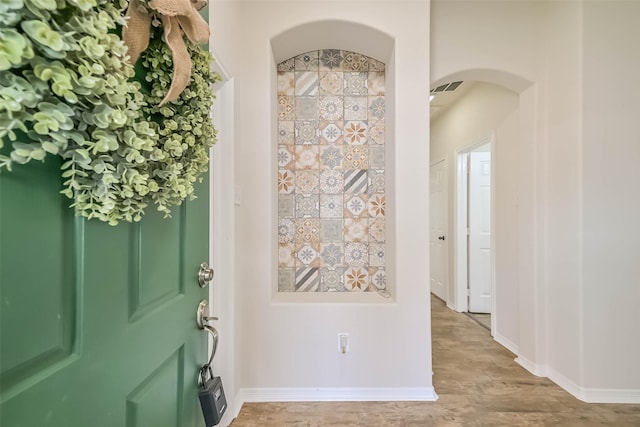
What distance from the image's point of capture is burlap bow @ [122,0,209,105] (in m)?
0.59

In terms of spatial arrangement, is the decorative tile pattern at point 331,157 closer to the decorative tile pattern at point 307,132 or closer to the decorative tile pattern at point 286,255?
the decorative tile pattern at point 307,132

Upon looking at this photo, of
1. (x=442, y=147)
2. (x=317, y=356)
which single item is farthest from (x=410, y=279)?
(x=442, y=147)

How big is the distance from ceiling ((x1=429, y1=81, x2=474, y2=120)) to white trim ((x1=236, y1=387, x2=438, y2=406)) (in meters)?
2.67

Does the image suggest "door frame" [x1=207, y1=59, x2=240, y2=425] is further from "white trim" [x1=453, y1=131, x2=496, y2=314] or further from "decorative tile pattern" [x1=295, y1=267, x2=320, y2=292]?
"white trim" [x1=453, y1=131, x2=496, y2=314]

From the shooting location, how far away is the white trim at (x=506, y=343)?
9.00 ft

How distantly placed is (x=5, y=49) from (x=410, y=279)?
205 cm

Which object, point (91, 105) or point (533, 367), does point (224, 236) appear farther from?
point (533, 367)

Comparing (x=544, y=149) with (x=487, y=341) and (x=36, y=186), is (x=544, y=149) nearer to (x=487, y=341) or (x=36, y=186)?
(x=487, y=341)

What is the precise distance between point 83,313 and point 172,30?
0.58 m

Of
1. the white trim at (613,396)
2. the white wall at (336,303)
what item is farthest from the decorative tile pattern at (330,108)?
the white trim at (613,396)

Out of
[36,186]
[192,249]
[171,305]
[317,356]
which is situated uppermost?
[36,186]

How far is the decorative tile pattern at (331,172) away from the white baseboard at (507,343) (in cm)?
147

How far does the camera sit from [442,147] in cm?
437

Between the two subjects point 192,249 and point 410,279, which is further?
point 410,279
